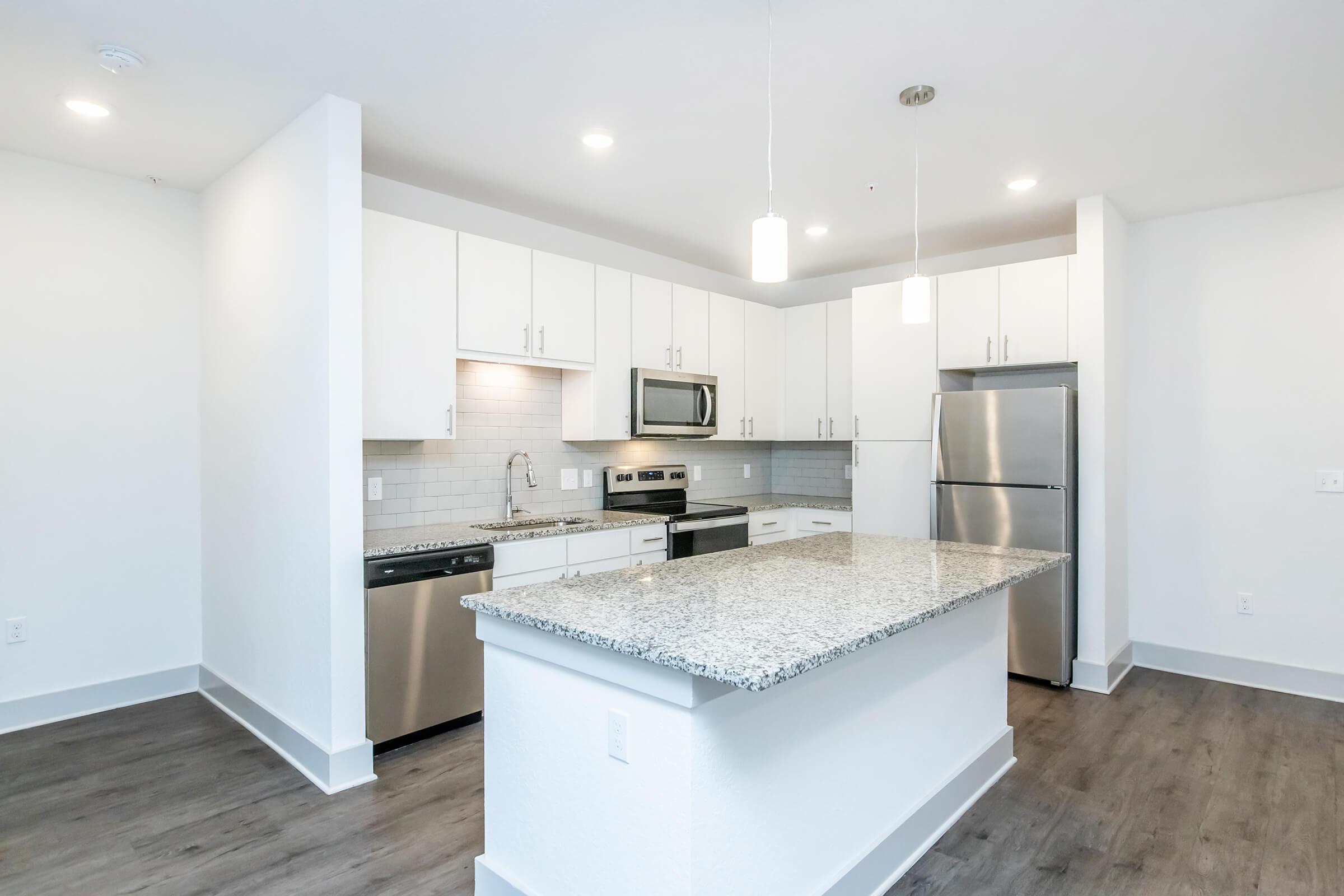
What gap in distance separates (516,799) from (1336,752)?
11.2ft

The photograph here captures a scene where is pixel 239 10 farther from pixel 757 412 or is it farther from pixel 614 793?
pixel 757 412

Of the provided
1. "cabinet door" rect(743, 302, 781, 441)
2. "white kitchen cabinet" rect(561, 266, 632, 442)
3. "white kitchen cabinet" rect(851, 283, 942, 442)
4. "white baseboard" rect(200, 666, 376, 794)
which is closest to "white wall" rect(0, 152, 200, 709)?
"white baseboard" rect(200, 666, 376, 794)

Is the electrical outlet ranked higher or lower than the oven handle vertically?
lower

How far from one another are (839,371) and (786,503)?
1.00 m

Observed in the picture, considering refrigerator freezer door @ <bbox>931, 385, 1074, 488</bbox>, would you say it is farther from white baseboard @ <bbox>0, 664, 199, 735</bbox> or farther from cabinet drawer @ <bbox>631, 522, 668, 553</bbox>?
white baseboard @ <bbox>0, 664, 199, 735</bbox>

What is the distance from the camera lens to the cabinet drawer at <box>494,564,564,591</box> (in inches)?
129

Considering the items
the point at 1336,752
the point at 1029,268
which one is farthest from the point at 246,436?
the point at 1336,752

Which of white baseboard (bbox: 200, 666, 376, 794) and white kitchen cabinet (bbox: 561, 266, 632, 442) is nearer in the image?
white baseboard (bbox: 200, 666, 376, 794)

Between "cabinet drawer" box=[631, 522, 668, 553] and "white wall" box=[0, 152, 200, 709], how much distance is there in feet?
7.43

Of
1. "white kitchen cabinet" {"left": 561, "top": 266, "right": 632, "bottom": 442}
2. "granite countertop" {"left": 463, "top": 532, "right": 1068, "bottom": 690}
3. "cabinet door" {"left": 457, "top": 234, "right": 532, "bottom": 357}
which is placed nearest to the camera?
"granite countertop" {"left": 463, "top": 532, "right": 1068, "bottom": 690}

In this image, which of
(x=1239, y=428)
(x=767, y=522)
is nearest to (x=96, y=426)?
(x=767, y=522)

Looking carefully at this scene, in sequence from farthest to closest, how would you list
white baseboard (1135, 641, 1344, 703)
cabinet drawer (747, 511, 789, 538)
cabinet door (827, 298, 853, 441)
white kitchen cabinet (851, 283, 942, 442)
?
cabinet door (827, 298, 853, 441) < cabinet drawer (747, 511, 789, 538) < white kitchen cabinet (851, 283, 942, 442) < white baseboard (1135, 641, 1344, 703)

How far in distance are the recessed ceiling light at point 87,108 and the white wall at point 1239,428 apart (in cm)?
509

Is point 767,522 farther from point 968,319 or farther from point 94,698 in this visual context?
point 94,698
